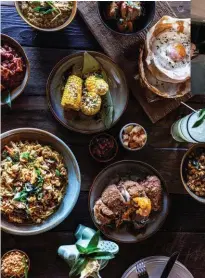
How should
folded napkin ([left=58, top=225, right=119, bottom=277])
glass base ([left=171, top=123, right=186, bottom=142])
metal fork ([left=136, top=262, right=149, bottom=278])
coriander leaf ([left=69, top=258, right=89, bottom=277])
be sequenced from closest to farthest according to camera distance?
1. coriander leaf ([left=69, top=258, right=89, bottom=277])
2. folded napkin ([left=58, top=225, right=119, bottom=277])
3. metal fork ([left=136, top=262, right=149, bottom=278])
4. glass base ([left=171, top=123, right=186, bottom=142])

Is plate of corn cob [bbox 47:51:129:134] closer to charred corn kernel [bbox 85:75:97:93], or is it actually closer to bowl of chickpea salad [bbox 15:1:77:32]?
charred corn kernel [bbox 85:75:97:93]

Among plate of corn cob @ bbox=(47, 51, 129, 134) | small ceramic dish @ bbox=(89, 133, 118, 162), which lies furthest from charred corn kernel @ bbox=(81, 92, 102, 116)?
small ceramic dish @ bbox=(89, 133, 118, 162)

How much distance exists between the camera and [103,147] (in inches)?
104

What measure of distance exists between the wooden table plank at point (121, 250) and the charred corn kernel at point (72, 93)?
0.65 m

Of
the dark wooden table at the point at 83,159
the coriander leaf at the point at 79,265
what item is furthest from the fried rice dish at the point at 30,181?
the coriander leaf at the point at 79,265

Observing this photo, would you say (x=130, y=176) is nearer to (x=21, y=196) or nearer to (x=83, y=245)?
(x=83, y=245)

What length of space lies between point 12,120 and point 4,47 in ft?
1.18

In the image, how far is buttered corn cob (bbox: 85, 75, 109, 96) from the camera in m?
2.57

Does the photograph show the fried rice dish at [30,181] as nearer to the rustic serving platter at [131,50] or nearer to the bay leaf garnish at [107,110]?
the bay leaf garnish at [107,110]

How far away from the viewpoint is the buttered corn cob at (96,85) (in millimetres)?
2566

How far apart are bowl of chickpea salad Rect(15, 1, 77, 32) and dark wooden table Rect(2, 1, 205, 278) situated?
0.14 meters

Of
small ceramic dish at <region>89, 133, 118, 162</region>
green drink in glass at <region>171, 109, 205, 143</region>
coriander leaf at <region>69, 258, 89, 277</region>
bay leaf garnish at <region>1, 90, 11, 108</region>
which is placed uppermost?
bay leaf garnish at <region>1, 90, 11, 108</region>

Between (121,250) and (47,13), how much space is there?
1.23 meters

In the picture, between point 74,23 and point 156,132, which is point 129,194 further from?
point 74,23
